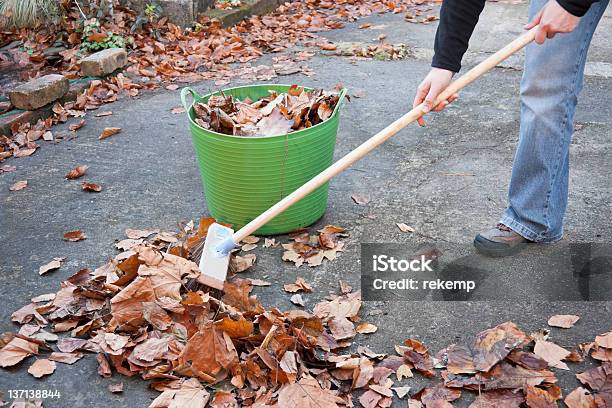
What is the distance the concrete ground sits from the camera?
2.42 m

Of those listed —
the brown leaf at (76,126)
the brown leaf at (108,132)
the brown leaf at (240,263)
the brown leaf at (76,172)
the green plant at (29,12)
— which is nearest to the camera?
the brown leaf at (240,263)

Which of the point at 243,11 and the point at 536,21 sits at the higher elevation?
the point at 536,21

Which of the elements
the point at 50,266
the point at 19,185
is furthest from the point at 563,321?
the point at 19,185

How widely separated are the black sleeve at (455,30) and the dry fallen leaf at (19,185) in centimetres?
237

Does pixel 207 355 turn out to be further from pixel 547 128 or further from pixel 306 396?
pixel 547 128

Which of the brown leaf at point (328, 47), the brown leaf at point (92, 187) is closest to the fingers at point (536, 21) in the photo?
the brown leaf at point (92, 187)

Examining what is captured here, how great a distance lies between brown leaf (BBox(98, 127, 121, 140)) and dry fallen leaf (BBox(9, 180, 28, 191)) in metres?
0.67

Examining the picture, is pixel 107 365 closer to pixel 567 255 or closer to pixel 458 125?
pixel 567 255

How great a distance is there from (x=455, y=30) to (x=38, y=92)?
3.09 metres

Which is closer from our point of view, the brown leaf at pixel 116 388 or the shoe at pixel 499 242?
the brown leaf at pixel 116 388

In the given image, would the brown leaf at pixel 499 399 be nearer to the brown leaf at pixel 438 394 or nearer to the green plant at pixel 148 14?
the brown leaf at pixel 438 394

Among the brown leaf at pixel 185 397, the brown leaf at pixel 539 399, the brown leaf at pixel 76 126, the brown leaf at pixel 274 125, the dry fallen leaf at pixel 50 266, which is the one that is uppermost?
the brown leaf at pixel 274 125

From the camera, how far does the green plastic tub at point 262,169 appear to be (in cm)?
275

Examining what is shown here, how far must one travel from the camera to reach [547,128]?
2498 mm
